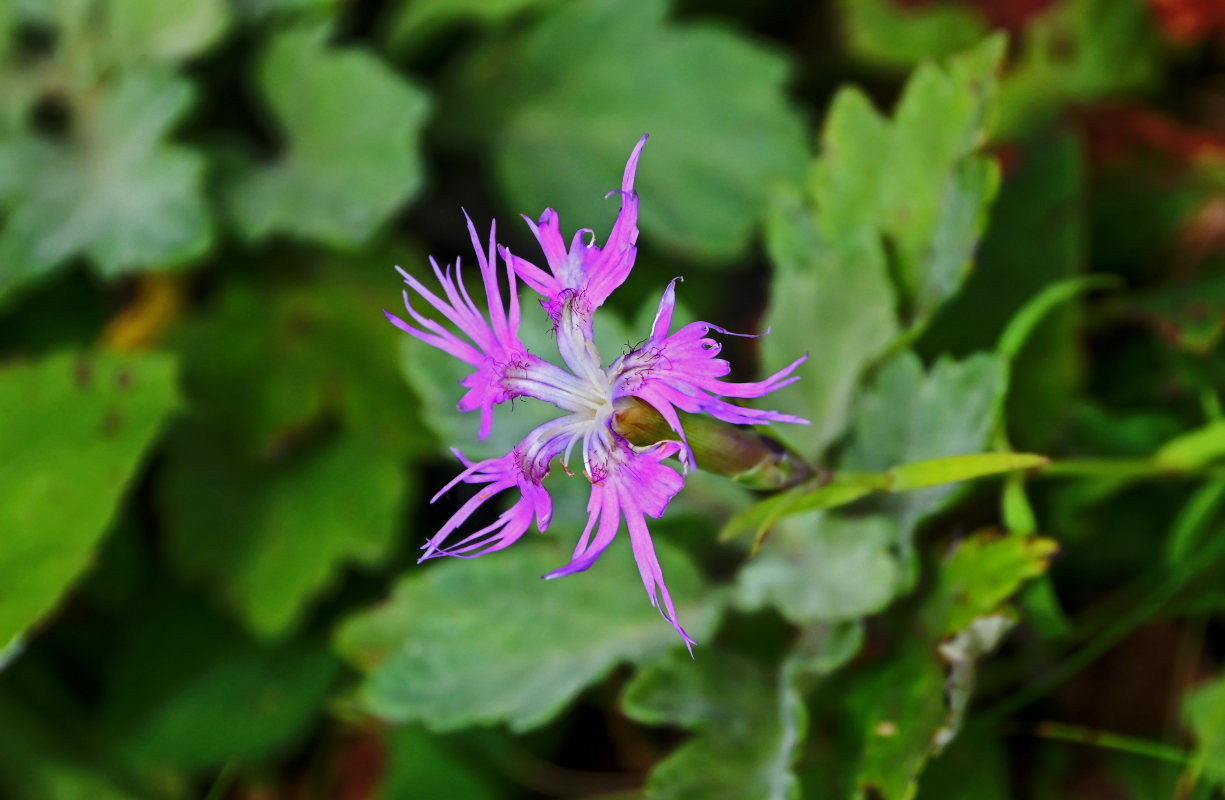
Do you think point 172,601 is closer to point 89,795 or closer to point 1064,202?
point 89,795

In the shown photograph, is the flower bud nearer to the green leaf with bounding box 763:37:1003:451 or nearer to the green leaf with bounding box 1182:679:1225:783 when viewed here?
the green leaf with bounding box 763:37:1003:451

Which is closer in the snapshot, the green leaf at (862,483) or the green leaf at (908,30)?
the green leaf at (862,483)

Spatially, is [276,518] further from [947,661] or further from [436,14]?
[947,661]

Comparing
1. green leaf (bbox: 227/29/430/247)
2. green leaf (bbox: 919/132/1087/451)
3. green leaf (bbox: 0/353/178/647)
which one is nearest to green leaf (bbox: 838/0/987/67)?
green leaf (bbox: 919/132/1087/451)

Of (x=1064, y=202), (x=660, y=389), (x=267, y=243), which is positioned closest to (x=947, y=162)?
(x=1064, y=202)

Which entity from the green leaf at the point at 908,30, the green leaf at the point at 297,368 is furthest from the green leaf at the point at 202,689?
the green leaf at the point at 908,30

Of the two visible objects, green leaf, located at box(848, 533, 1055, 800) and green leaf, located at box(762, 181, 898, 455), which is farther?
green leaf, located at box(762, 181, 898, 455)

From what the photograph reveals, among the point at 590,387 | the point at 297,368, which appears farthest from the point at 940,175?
the point at 297,368

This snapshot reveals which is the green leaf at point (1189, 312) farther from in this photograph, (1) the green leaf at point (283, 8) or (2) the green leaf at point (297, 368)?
(1) the green leaf at point (283, 8)
